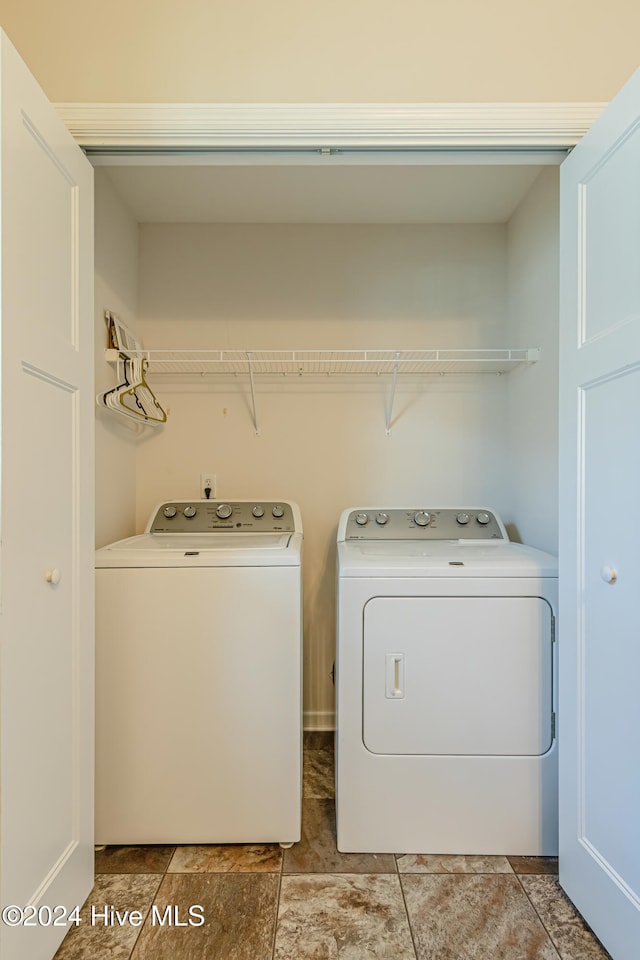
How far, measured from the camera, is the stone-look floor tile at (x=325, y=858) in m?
1.50

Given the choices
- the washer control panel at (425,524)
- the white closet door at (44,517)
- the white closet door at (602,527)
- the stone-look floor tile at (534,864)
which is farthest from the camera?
the washer control panel at (425,524)

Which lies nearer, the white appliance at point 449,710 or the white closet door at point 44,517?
the white closet door at point 44,517

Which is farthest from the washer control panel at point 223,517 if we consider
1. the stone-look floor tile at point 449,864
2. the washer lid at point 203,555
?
the stone-look floor tile at point 449,864

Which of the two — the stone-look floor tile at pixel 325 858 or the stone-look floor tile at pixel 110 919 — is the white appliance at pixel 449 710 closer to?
the stone-look floor tile at pixel 325 858

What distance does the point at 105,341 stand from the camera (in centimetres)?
200

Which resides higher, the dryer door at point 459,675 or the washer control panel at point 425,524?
the washer control panel at point 425,524

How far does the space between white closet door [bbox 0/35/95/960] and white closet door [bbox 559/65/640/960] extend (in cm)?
128

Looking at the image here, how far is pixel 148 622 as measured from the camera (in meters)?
1.55

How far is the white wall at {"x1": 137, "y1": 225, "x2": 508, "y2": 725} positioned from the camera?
2.39 meters

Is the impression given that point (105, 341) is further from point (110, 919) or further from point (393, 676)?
A: point (110, 919)

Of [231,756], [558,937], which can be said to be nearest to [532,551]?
[558,937]

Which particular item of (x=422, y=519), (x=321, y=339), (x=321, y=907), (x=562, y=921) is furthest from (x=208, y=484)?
(x=562, y=921)

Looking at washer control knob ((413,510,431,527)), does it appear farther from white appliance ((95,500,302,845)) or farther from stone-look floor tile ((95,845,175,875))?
stone-look floor tile ((95,845,175,875))

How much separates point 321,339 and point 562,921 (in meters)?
2.18
